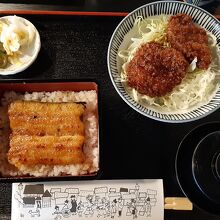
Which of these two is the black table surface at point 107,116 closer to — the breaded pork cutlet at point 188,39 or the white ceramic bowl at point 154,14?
the white ceramic bowl at point 154,14

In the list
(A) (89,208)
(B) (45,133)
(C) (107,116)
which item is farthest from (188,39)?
(A) (89,208)

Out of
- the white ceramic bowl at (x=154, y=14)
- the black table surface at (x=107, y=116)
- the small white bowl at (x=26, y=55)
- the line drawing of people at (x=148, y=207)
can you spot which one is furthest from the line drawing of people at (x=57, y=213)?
the small white bowl at (x=26, y=55)

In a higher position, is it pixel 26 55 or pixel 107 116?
pixel 26 55

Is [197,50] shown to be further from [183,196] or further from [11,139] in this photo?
[11,139]

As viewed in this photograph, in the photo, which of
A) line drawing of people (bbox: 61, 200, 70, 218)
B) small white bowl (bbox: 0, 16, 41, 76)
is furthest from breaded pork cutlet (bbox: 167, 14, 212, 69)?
line drawing of people (bbox: 61, 200, 70, 218)

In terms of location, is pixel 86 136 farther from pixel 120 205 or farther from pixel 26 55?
pixel 26 55
